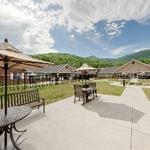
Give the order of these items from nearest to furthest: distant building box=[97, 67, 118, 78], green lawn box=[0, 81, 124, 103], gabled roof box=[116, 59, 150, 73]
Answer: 1. green lawn box=[0, 81, 124, 103]
2. gabled roof box=[116, 59, 150, 73]
3. distant building box=[97, 67, 118, 78]

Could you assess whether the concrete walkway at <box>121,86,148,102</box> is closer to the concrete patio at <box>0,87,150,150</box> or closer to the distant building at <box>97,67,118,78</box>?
the concrete patio at <box>0,87,150,150</box>

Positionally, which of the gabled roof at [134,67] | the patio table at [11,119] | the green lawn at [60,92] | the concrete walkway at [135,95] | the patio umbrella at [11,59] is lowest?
the concrete walkway at [135,95]

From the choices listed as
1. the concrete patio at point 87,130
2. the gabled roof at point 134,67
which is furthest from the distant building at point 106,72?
the concrete patio at point 87,130

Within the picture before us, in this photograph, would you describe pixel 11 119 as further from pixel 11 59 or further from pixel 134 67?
pixel 134 67

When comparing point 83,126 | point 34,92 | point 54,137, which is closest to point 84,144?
point 54,137

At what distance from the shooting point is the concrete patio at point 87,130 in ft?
14.2

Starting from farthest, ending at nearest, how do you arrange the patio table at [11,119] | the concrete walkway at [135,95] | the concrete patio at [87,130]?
the concrete walkway at [135,95] → the concrete patio at [87,130] → the patio table at [11,119]

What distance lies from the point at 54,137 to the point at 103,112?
3.31 m

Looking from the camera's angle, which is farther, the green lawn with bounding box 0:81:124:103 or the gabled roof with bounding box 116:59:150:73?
the gabled roof with bounding box 116:59:150:73

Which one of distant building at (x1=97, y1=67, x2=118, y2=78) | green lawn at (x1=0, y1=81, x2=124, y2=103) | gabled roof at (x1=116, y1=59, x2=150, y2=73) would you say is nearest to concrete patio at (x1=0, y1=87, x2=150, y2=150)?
green lawn at (x1=0, y1=81, x2=124, y2=103)

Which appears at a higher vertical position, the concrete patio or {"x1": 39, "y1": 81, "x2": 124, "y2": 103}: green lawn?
{"x1": 39, "y1": 81, "x2": 124, "y2": 103}: green lawn

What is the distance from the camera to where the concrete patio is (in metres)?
4.32

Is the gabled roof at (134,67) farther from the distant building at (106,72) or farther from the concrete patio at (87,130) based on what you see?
the concrete patio at (87,130)

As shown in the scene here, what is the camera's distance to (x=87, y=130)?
5309mm
